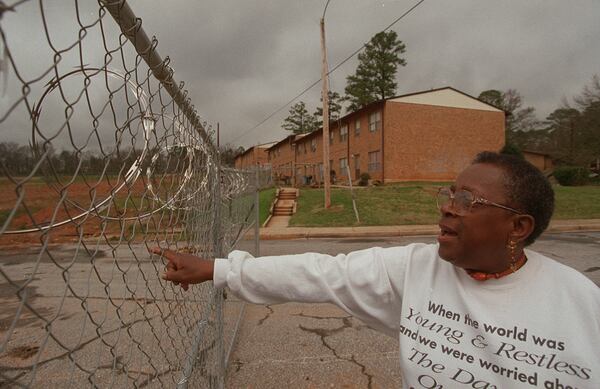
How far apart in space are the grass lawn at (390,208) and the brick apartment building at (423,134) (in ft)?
29.8

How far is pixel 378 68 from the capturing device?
Answer: 44250 mm

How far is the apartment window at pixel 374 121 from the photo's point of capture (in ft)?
92.6

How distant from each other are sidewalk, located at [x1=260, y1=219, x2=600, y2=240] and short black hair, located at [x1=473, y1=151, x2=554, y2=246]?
31.7 feet

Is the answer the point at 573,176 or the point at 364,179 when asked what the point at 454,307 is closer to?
the point at 364,179

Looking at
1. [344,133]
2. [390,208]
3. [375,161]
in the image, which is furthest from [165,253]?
[344,133]

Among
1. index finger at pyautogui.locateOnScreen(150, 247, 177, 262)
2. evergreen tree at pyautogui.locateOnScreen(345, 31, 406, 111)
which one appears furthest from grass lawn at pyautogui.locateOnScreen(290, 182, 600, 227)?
evergreen tree at pyautogui.locateOnScreen(345, 31, 406, 111)

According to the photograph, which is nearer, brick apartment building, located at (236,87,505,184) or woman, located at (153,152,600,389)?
woman, located at (153,152,600,389)

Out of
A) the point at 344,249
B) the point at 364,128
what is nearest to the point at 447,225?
the point at 344,249

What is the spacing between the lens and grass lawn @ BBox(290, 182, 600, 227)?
1337 centimetres

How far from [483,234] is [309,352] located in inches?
91.0

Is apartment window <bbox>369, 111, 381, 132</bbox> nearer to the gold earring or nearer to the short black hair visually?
the short black hair

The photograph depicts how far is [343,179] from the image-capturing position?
1329 inches

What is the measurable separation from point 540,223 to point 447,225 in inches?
15.1

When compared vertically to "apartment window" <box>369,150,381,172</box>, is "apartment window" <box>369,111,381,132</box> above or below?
above
